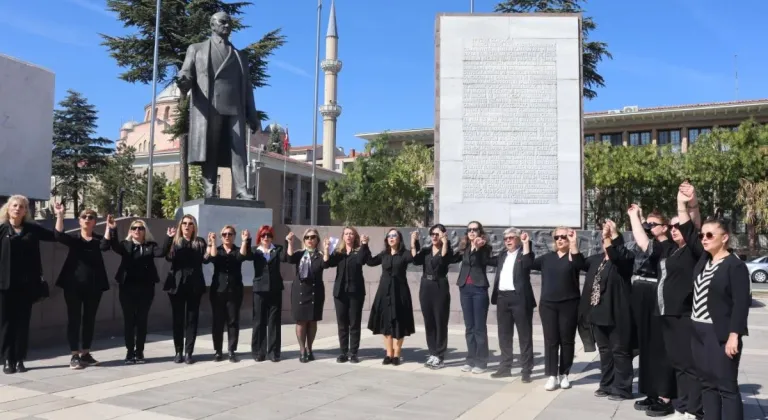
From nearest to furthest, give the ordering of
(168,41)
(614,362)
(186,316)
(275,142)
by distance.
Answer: (614,362) < (186,316) < (168,41) < (275,142)

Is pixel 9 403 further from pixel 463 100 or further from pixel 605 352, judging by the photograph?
pixel 463 100

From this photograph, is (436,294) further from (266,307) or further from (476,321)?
(266,307)

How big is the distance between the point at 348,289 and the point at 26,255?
3654mm

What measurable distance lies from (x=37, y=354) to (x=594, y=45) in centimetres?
2564

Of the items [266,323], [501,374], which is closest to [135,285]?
[266,323]

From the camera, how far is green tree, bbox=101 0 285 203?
27266 millimetres

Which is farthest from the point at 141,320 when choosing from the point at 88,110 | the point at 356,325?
the point at 88,110

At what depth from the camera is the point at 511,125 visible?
40.2 feet

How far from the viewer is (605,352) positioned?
6551 millimetres

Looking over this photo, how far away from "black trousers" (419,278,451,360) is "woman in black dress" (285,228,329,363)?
132 cm

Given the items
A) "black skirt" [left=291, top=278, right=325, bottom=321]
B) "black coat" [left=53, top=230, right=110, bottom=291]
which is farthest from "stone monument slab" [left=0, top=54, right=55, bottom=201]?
"black skirt" [left=291, top=278, right=325, bottom=321]

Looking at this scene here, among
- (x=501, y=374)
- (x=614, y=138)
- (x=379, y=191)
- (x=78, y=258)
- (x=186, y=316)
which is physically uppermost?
(x=614, y=138)

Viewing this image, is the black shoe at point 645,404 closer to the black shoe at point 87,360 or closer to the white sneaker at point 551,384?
the white sneaker at point 551,384

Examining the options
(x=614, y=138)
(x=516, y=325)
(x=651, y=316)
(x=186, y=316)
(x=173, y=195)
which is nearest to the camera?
(x=651, y=316)
